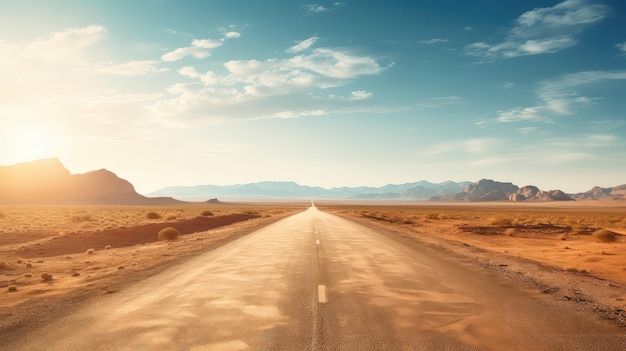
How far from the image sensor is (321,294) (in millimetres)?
8711

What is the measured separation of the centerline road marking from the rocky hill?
15301 centimetres

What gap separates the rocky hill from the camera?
140250mm

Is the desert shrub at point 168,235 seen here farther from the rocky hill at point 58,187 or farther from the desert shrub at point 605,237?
the rocky hill at point 58,187

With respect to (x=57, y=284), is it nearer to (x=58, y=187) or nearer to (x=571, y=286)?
(x=571, y=286)

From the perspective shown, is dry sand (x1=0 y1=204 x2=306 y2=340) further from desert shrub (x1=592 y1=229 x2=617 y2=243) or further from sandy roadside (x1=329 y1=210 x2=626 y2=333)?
desert shrub (x1=592 y1=229 x2=617 y2=243)

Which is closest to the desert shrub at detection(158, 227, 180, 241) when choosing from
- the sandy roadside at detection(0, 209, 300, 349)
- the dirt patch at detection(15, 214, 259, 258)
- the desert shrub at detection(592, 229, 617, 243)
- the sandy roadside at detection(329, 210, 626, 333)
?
the dirt patch at detection(15, 214, 259, 258)

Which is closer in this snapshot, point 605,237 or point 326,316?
point 326,316

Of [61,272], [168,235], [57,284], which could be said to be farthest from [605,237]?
[61,272]

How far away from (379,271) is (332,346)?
6573 mm

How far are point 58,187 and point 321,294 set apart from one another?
558 ft

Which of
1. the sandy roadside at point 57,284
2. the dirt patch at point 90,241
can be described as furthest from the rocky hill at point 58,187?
the sandy roadside at point 57,284

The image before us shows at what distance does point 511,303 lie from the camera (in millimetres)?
8031

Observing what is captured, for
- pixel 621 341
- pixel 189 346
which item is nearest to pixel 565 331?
pixel 621 341

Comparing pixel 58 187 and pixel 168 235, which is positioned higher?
pixel 58 187
